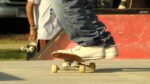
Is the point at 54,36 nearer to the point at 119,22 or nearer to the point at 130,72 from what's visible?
the point at 119,22

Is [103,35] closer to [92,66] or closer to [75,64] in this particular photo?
[92,66]

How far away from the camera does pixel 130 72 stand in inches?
265

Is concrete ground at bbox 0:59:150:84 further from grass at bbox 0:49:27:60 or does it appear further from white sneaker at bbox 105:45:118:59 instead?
grass at bbox 0:49:27:60

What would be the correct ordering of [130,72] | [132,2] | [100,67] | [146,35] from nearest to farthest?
[130,72] → [100,67] → [146,35] → [132,2]

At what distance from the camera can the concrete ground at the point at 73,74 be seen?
5962mm

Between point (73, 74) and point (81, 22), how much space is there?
615 mm

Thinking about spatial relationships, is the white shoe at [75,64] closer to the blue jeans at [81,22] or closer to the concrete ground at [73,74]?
the concrete ground at [73,74]

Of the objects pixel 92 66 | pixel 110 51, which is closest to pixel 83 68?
pixel 92 66

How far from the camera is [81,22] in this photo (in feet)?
20.5

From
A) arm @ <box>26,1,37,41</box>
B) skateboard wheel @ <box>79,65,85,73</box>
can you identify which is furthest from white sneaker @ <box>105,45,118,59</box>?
arm @ <box>26,1,37,41</box>

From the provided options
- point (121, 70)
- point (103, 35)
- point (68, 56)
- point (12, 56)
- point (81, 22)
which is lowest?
point (12, 56)

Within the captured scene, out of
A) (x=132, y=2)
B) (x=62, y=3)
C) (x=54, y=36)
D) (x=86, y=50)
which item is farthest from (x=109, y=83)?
(x=132, y=2)

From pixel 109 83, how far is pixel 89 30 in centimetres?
70

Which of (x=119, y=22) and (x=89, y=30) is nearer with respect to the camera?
(x=89, y=30)
